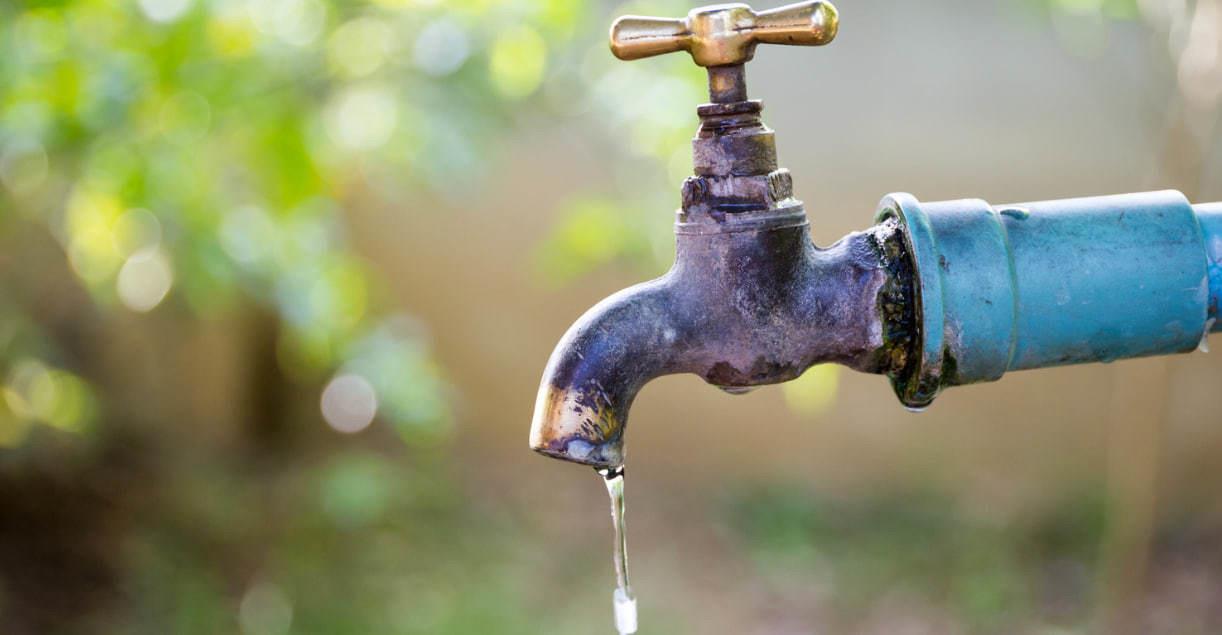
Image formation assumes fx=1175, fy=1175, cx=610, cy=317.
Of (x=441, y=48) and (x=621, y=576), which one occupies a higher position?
(x=441, y=48)

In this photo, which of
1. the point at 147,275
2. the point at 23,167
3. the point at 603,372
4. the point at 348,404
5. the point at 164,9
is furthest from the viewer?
the point at 348,404

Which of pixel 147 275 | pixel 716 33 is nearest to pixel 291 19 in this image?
pixel 147 275

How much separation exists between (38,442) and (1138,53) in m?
3.35

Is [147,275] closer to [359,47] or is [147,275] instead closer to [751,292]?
[359,47]

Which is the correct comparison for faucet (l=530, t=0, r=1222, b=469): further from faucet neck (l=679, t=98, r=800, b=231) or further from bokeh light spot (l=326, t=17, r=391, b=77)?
bokeh light spot (l=326, t=17, r=391, b=77)

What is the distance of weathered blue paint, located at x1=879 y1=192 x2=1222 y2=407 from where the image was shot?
88cm

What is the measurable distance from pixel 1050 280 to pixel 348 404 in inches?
90.2

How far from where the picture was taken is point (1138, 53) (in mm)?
3295

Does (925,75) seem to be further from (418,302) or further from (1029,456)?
(418,302)

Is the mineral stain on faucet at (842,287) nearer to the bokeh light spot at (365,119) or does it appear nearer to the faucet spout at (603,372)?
the faucet spout at (603,372)

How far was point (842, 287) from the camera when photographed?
3.04 ft

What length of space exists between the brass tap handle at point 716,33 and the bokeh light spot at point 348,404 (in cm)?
Result: 135

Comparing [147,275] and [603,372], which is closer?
[603,372]

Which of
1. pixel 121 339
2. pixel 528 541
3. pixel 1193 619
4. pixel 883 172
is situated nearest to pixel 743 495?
pixel 528 541
